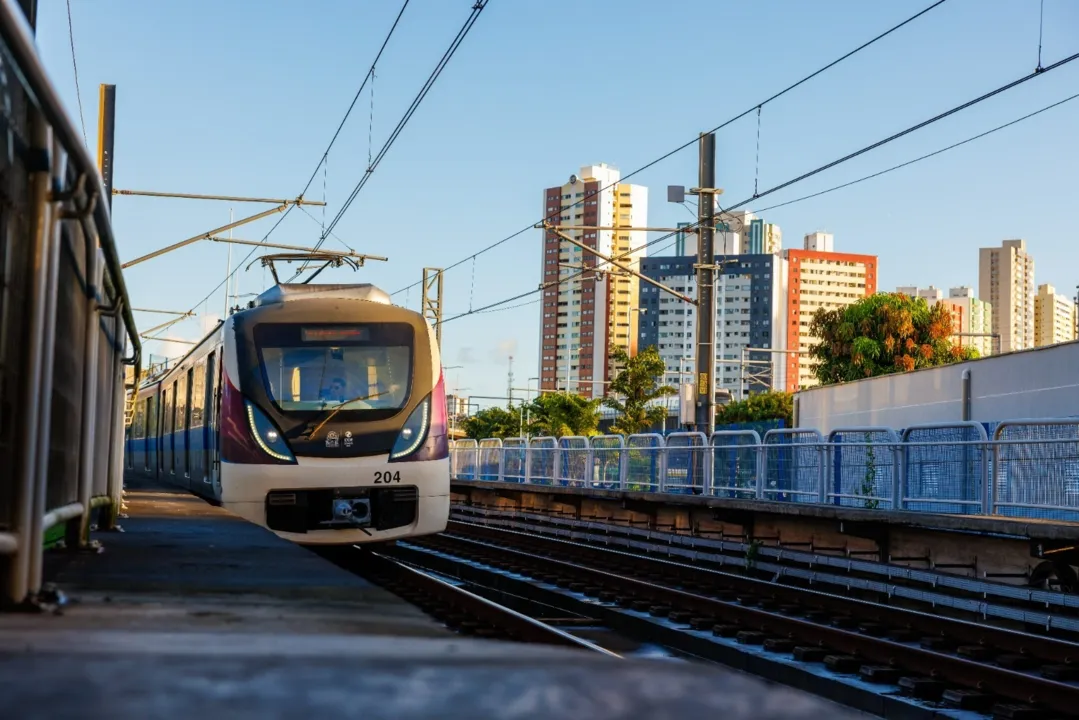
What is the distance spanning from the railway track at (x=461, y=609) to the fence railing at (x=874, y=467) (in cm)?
548

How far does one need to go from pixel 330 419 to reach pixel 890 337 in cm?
5251

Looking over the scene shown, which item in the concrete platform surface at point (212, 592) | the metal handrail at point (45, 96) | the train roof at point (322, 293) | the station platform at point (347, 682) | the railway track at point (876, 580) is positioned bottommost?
the railway track at point (876, 580)

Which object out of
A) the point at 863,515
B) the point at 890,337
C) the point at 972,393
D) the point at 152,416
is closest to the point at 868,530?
the point at 863,515

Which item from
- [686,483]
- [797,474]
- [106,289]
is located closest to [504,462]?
[686,483]

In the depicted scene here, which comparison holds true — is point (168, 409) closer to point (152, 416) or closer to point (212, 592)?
point (152, 416)

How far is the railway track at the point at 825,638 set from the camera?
25.4 feet

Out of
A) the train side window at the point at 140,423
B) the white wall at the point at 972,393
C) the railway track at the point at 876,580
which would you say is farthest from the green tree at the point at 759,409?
the railway track at the point at 876,580

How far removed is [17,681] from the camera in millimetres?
1833

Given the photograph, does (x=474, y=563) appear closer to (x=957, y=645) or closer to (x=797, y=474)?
(x=797, y=474)

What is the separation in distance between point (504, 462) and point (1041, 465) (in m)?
20.3

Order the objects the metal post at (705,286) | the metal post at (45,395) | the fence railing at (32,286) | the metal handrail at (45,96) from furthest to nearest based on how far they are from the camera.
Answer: the metal post at (705,286) → the metal post at (45,395) → the fence railing at (32,286) → the metal handrail at (45,96)

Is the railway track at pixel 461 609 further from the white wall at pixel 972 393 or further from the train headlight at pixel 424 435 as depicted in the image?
the white wall at pixel 972 393

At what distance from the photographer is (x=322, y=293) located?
589 inches

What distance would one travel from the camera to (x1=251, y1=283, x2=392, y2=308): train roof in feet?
48.4
